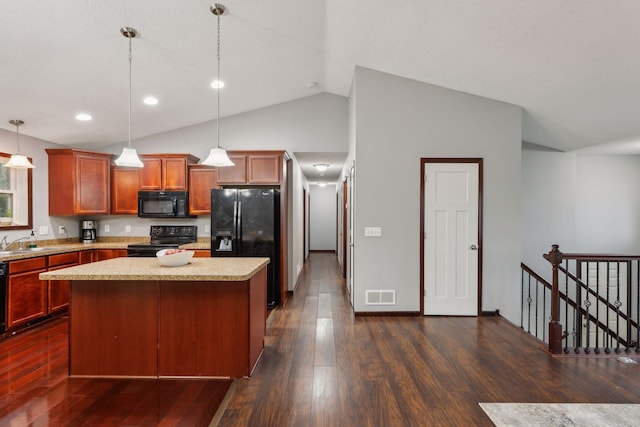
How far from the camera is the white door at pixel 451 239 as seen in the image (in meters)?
4.15

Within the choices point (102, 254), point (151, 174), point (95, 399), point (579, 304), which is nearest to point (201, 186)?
point (151, 174)

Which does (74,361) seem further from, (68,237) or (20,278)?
(68,237)

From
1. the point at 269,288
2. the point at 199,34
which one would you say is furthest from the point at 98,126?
the point at 269,288

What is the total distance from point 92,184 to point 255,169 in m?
2.43

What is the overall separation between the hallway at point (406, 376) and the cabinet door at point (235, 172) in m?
2.16

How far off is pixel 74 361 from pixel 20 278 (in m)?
1.79

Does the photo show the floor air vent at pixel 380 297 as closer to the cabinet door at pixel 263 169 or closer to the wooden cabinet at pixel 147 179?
the cabinet door at pixel 263 169

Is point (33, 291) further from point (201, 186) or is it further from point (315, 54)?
point (315, 54)

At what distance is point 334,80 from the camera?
15.4ft

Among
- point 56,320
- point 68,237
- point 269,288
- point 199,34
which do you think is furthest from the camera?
point 68,237

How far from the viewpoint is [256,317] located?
2859 mm

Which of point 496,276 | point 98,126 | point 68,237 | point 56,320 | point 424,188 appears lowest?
point 56,320

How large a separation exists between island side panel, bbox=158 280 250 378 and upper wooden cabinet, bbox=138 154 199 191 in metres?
2.79

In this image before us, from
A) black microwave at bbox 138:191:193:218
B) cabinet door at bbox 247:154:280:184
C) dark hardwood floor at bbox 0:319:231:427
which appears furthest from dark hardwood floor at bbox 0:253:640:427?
cabinet door at bbox 247:154:280:184
